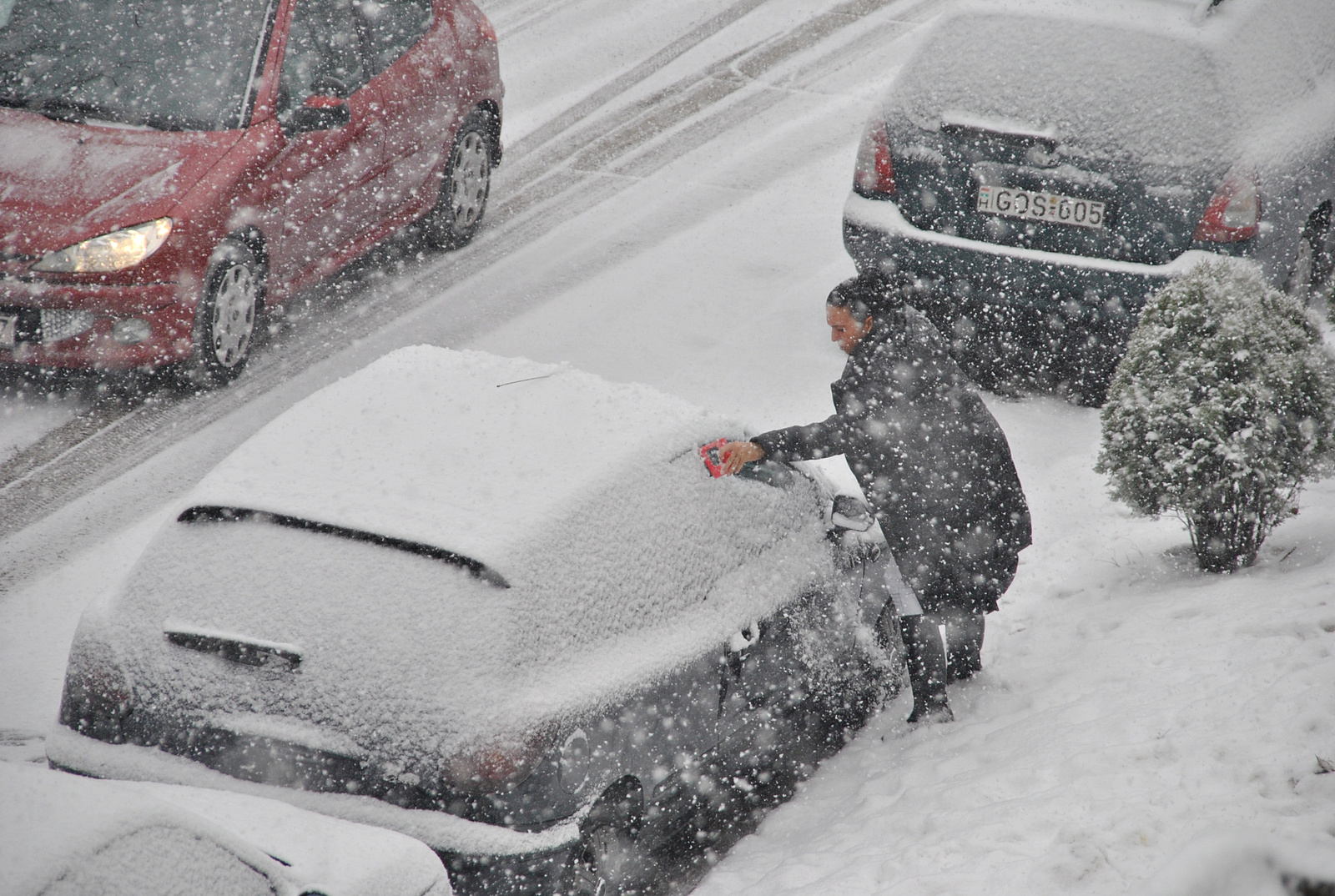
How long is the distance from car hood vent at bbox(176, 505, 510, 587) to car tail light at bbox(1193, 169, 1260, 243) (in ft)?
14.9

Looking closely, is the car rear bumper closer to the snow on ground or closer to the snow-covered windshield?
the snow on ground

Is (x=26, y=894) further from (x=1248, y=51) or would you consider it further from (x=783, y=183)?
(x=783, y=183)

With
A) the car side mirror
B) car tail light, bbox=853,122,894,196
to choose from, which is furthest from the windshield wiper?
the car side mirror

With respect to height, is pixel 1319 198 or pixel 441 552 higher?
pixel 441 552

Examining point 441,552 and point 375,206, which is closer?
point 441,552

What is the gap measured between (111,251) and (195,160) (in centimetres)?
69

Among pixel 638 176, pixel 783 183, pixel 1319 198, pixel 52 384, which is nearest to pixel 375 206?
pixel 52 384

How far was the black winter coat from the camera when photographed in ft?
13.9

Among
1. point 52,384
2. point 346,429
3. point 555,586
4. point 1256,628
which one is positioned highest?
point 346,429

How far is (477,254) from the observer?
27.6ft

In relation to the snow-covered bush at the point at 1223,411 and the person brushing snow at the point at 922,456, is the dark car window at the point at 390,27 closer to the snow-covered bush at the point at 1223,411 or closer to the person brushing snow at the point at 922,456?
the person brushing snow at the point at 922,456

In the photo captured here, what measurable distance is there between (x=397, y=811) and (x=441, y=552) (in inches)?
24.3

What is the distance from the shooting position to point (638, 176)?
9.59 m

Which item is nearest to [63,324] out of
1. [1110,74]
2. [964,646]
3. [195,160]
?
[195,160]
